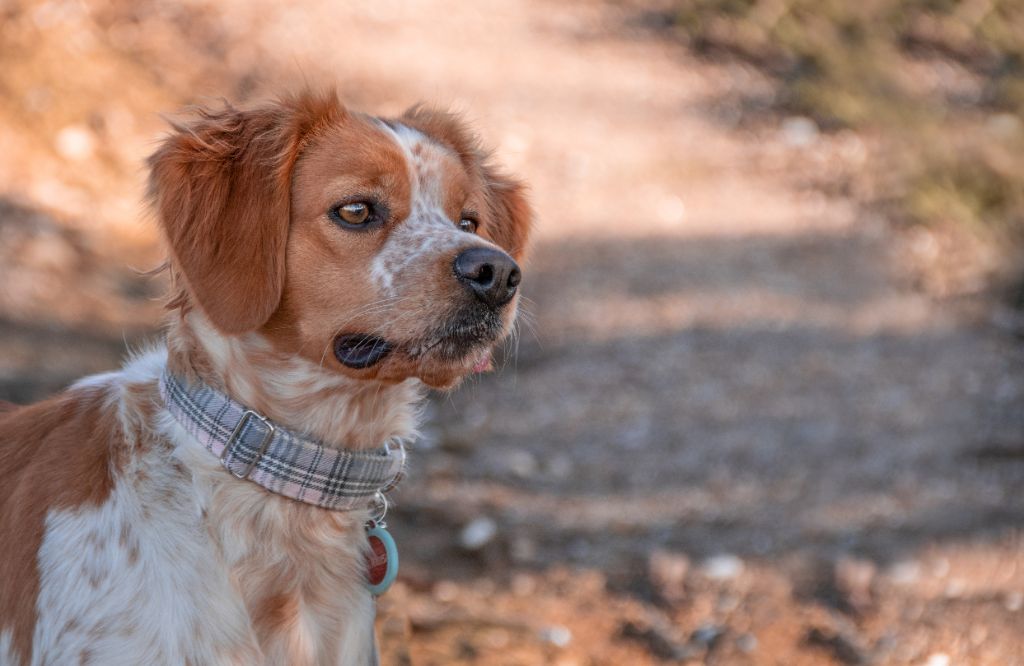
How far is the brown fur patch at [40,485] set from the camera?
2477 millimetres

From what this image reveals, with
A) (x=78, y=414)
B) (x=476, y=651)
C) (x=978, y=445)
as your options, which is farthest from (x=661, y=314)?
→ (x=78, y=414)

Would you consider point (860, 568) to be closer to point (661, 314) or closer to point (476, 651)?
point (476, 651)

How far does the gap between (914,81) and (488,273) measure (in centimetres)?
761

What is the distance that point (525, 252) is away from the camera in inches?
138

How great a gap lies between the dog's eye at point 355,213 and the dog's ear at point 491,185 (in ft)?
1.66

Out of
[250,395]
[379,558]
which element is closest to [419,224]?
[250,395]

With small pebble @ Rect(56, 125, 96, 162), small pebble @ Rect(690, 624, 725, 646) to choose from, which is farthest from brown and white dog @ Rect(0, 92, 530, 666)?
small pebble @ Rect(56, 125, 96, 162)

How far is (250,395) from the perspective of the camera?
2600 millimetres

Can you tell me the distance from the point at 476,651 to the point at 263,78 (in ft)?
18.4

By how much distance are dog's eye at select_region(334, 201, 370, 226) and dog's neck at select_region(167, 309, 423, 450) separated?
359 millimetres

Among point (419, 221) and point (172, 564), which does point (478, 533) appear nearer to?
point (419, 221)

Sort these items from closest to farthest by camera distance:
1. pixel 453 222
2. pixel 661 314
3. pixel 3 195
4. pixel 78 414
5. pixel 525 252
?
pixel 78 414 < pixel 453 222 < pixel 525 252 < pixel 3 195 < pixel 661 314

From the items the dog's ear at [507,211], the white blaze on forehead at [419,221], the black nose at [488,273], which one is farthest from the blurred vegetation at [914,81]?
the black nose at [488,273]

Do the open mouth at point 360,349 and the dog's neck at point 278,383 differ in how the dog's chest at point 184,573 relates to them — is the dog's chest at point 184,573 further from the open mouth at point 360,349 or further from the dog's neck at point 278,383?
the open mouth at point 360,349
